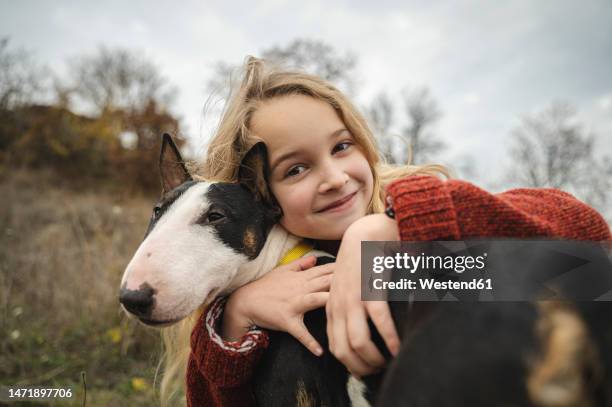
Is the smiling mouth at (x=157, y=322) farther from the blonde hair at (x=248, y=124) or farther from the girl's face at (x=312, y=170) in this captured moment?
the girl's face at (x=312, y=170)

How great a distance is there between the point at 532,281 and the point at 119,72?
72.9ft

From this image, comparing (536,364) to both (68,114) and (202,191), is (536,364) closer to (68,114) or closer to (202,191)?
(202,191)

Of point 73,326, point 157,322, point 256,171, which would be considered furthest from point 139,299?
point 73,326

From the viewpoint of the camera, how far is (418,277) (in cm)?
100

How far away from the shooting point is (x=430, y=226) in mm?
967

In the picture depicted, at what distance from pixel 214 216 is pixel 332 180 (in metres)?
0.55

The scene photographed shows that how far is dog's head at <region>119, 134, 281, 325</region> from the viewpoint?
129cm

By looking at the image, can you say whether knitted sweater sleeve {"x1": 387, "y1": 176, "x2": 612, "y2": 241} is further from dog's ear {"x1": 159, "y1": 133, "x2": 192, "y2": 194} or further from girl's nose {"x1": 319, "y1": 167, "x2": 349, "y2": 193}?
dog's ear {"x1": 159, "y1": 133, "x2": 192, "y2": 194}

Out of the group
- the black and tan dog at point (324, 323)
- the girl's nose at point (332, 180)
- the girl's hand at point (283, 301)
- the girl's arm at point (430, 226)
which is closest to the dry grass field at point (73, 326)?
the girl's hand at point (283, 301)

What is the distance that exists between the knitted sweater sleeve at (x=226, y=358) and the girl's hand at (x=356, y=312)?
0.36 meters

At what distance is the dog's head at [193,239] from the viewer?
50.8 inches

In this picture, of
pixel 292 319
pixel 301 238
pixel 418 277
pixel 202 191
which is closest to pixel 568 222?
pixel 418 277

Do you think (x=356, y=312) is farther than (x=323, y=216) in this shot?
No

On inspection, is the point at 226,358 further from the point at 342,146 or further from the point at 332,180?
the point at 342,146
